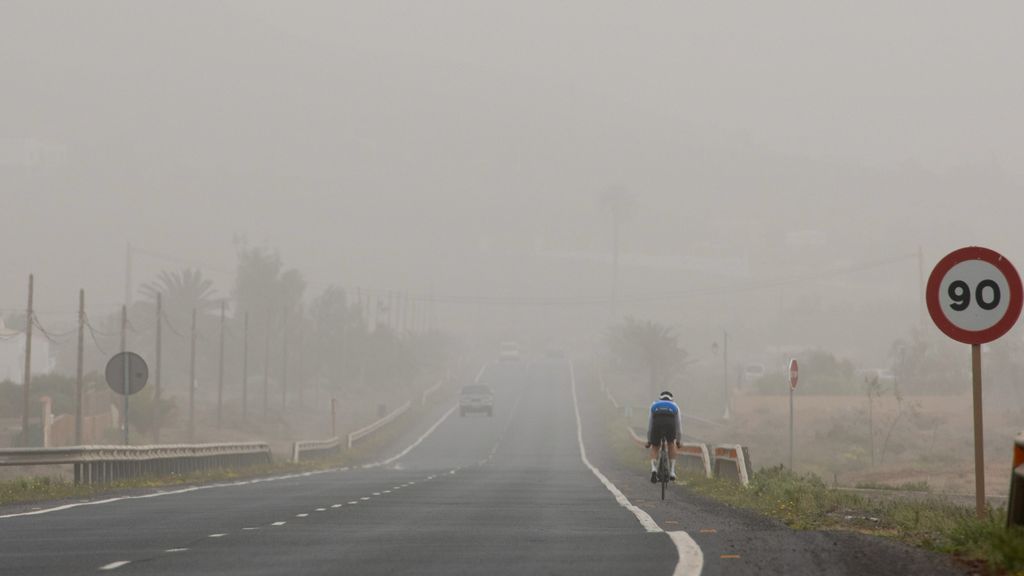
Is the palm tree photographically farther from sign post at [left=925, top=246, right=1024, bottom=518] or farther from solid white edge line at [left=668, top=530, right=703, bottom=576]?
sign post at [left=925, top=246, right=1024, bottom=518]

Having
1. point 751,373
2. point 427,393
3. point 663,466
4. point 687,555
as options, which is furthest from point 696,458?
point 751,373

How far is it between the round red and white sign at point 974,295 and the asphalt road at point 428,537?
78.9 inches

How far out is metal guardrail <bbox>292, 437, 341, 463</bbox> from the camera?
5976 cm

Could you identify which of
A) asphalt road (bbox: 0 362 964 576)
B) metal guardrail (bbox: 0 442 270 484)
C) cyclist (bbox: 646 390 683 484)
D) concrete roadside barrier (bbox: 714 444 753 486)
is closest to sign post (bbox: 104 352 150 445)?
metal guardrail (bbox: 0 442 270 484)

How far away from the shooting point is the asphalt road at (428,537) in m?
12.0

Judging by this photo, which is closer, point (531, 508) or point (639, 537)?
point (639, 537)

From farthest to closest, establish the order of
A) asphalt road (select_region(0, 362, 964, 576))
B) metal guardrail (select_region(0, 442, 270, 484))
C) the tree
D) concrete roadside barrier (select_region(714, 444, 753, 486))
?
the tree < metal guardrail (select_region(0, 442, 270, 484)) < concrete roadside barrier (select_region(714, 444, 753, 486)) < asphalt road (select_region(0, 362, 964, 576))

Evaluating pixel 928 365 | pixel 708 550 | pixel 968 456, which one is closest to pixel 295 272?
pixel 928 365

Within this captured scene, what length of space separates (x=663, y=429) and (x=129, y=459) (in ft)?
45.8

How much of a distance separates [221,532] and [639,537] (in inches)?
172

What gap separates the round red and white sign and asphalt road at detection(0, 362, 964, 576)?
2003mm

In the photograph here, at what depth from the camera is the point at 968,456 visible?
190 ft

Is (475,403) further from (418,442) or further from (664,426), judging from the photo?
(664,426)

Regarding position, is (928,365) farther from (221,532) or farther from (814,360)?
(221,532)
